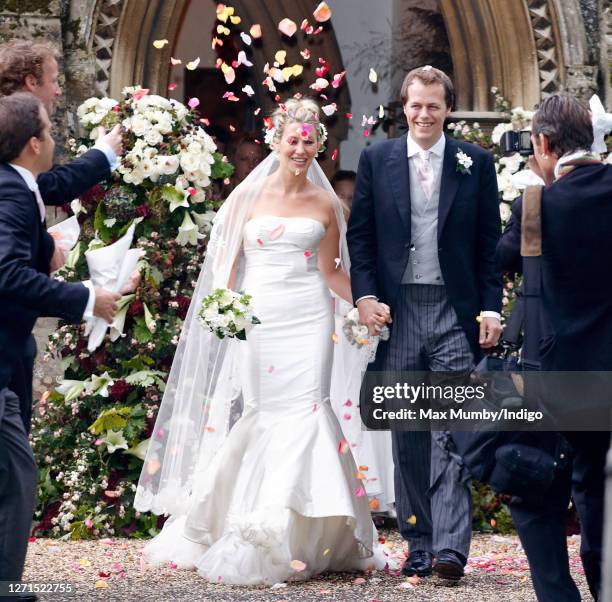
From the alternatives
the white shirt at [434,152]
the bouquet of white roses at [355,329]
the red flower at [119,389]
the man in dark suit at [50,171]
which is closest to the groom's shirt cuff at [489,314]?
the bouquet of white roses at [355,329]

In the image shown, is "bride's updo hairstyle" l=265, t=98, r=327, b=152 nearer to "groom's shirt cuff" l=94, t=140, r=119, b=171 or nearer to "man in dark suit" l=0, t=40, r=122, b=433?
"man in dark suit" l=0, t=40, r=122, b=433

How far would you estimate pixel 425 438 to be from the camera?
564 centimetres

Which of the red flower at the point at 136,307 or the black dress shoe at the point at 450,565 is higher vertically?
the red flower at the point at 136,307

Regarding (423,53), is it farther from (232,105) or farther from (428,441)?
(428,441)

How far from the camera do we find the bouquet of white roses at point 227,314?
5684mm

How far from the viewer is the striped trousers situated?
18.2ft

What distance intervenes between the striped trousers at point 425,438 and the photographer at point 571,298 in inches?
48.4

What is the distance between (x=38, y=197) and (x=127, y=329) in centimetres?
295

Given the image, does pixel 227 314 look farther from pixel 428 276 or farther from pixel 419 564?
pixel 419 564

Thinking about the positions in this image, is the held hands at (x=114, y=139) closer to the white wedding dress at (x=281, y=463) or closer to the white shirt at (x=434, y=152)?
the white wedding dress at (x=281, y=463)

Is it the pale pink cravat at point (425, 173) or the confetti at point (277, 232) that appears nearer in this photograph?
the pale pink cravat at point (425, 173)

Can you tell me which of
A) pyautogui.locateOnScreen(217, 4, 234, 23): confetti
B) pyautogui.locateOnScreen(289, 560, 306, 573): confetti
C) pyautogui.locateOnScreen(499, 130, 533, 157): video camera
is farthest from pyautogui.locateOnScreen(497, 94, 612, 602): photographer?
pyautogui.locateOnScreen(217, 4, 234, 23): confetti

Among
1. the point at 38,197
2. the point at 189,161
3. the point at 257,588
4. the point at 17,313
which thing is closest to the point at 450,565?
the point at 257,588

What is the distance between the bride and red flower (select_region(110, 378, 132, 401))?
0.78m
